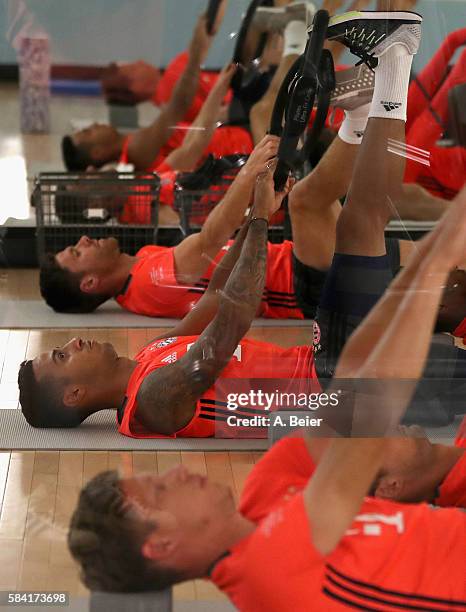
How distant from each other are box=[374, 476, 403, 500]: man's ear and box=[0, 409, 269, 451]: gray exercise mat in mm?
226

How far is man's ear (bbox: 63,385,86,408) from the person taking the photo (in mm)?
1954

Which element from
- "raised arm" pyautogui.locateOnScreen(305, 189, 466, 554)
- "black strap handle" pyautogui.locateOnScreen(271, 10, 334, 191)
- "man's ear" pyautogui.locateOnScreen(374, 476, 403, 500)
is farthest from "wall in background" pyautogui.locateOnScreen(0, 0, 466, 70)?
"man's ear" pyautogui.locateOnScreen(374, 476, 403, 500)

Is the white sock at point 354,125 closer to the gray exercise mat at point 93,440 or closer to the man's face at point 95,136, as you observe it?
the gray exercise mat at point 93,440

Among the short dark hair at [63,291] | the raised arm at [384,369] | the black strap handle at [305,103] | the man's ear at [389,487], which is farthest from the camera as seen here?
the short dark hair at [63,291]

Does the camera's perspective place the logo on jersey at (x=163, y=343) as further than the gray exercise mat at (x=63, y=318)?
No

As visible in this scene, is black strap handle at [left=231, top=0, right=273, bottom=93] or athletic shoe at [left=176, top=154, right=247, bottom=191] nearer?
athletic shoe at [left=176, top=154, right=247, bottom=191]

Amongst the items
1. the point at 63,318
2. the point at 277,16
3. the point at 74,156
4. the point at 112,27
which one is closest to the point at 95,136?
the point at 74,156

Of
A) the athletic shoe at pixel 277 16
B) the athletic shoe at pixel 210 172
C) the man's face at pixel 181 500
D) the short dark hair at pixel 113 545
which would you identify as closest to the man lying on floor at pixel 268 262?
the athletic shoe at pixel 210 172

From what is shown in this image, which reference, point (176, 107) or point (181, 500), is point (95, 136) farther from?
point (181, 500)

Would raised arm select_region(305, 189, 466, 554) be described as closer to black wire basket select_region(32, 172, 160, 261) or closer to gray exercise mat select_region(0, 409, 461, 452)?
gray exercise mat select_region(0, 409, 461, 452)

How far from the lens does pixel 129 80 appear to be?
12.1 feet

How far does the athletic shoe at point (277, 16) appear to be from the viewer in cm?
275

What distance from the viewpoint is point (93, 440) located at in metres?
1.78

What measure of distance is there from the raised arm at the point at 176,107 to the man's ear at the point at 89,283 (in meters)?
0.63
